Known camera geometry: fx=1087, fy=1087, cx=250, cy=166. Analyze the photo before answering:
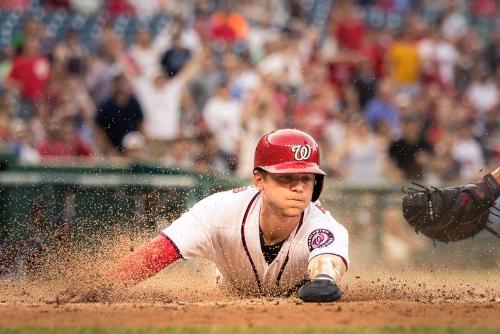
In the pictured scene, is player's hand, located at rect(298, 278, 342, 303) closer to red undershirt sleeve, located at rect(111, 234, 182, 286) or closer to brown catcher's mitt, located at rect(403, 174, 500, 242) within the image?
red undershirt sleeve, located at rect(111, 234, 182, 286)

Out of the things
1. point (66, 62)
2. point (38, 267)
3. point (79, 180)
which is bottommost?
point (38, 267)

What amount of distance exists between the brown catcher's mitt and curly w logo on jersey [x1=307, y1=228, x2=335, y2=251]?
1637 mm

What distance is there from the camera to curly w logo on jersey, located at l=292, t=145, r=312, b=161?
23.8ft

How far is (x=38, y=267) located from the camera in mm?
9914

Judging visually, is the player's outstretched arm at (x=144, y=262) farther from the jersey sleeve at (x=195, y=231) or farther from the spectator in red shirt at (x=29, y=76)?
the spectator in red shirt at (x=29, y=76)

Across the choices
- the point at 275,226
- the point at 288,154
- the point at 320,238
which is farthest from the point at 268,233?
the point at 288,154

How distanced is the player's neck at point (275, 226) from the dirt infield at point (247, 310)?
1.43 feet

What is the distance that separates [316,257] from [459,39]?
1025 centimetres

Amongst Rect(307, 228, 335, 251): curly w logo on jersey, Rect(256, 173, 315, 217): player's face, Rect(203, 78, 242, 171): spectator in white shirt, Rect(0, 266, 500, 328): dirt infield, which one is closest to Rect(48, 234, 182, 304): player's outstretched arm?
Rect(0, 266, 500, 328): dirt infield

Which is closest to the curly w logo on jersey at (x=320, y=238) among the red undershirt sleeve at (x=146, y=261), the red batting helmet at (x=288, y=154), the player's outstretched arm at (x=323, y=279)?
the player's outstretched arm at (x=323, y=279)

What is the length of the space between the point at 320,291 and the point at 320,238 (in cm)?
50

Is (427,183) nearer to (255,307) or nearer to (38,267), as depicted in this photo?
(38,267)

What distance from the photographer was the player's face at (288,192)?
23.6ft

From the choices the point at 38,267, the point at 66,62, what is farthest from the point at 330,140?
the point at 38,267
